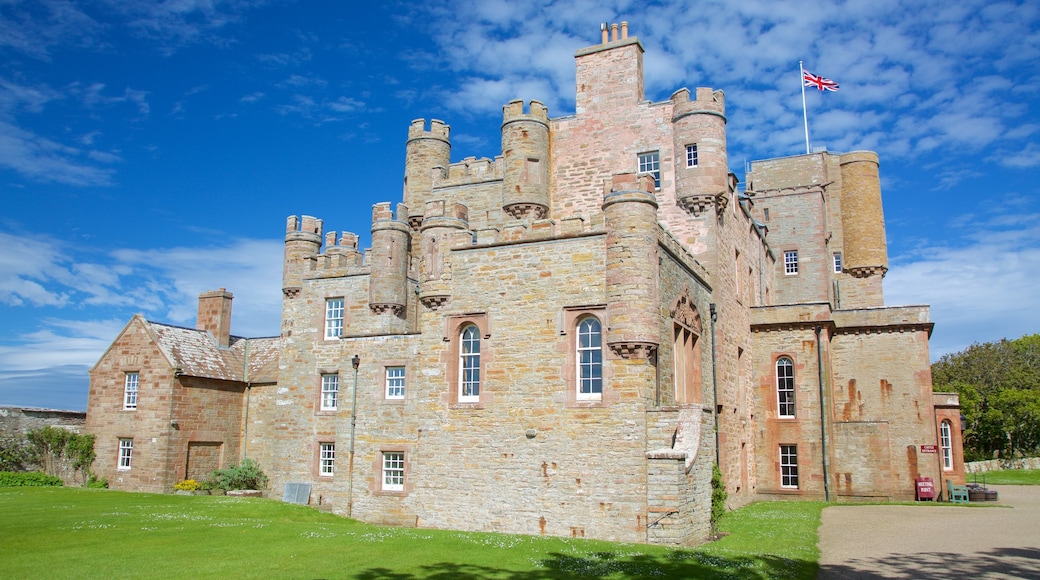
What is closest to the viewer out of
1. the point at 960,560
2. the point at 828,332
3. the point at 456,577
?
the point at 456,577

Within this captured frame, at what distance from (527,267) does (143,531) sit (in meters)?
11.5

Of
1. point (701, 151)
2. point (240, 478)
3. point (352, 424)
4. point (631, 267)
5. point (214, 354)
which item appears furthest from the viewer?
point (214, 354)

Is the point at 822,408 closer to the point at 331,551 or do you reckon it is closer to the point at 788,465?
the point at 788,465

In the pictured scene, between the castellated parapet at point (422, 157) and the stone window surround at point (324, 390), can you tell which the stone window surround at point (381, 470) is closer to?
the stone window surround at point (324, 390)

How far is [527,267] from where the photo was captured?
20.4 m

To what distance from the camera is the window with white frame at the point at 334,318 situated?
31281 millimetres

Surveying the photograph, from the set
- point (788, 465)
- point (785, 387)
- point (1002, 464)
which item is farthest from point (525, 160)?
point (1002, 464)

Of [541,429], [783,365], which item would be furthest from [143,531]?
[783,365]

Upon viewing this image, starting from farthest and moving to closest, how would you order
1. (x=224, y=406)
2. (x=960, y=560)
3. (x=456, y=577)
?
(x=224, y=406) < (x=960, y=560) < (x=456, y=577)

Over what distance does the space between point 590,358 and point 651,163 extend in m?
10.3

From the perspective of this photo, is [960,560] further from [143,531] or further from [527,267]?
[143,531]

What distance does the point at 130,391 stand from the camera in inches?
1265

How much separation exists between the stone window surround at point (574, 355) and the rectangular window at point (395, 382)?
29.6ft

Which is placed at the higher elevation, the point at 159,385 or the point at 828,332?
the point at 828,332
